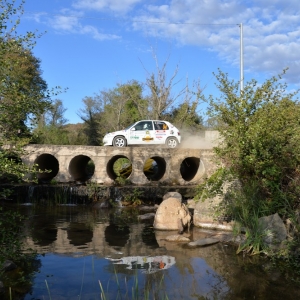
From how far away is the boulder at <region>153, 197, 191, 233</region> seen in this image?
10.00 metres

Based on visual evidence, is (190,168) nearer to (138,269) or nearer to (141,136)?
(141,136)

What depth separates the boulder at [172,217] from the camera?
1000 centimetres

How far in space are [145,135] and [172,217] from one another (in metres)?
8.89

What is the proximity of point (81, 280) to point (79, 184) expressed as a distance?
1054cm

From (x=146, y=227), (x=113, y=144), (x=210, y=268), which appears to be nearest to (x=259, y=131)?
(x=210, y=268)

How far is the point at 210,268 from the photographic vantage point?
683cm

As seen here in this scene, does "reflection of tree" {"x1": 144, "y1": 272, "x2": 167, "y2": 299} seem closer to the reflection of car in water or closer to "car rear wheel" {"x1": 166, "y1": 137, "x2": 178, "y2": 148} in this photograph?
the reflection of car in water

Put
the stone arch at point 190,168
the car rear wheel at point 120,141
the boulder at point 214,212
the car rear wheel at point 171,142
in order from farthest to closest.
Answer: the stone arch at point 190,168, the car rear wheel at point 171,142, the car rear wheel at point 120,141, the boulder at point 214,212

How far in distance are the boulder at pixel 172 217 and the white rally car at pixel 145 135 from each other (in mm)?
8434

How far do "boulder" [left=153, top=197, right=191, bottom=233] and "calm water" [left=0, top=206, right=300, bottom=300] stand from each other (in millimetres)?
338

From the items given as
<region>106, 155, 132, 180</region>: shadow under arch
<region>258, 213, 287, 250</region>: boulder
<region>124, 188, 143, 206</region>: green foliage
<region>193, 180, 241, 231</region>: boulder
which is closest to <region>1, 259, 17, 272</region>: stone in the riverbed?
<region>258, 213, 287, 250</region>: boulder

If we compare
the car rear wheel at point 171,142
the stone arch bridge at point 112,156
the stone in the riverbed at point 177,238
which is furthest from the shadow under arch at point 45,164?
the stone in the riverbed at point 177,238

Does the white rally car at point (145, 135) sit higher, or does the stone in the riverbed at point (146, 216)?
the white rally car at point (145, 135)

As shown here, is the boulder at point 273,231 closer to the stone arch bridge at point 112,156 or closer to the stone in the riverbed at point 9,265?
the stone in the riverbed at point 9,265
